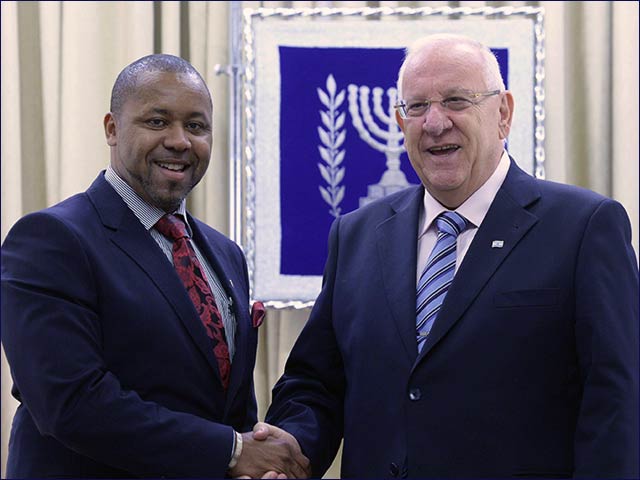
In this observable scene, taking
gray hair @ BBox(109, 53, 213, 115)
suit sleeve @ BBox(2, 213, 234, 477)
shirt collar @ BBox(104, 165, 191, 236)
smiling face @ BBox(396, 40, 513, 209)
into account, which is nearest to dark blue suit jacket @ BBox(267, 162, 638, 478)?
smiling face @ BBox(396, 40, 513, 209)

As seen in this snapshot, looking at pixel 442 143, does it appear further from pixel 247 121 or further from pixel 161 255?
pixel 247 121

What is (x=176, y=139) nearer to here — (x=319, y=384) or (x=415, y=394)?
(x=319, y=384)

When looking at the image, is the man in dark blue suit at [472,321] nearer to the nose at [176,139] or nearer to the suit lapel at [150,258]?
the suit lapel at [150,258]

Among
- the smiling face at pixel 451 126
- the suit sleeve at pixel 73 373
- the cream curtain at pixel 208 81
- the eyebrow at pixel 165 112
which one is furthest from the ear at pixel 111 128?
the cream curtain at pixel 208 81

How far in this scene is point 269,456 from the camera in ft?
7.97

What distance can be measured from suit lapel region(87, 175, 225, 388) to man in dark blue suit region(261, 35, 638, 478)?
379 millimetres

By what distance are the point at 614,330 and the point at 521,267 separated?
27 centimetres

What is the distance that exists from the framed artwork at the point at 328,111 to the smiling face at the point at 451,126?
1.10 metres

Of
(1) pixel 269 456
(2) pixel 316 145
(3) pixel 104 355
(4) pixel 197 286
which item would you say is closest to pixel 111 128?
(4) pixel 197 286

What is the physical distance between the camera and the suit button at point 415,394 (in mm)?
2281

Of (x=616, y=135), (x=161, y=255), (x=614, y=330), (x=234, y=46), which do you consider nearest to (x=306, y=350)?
(x=161, y=255)

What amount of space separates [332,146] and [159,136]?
47.1 inches

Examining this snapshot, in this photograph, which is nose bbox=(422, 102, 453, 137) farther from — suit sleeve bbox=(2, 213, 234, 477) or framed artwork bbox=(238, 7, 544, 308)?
framed artwork bbox=(238, 7, 544, 308)

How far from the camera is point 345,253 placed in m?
2.66
